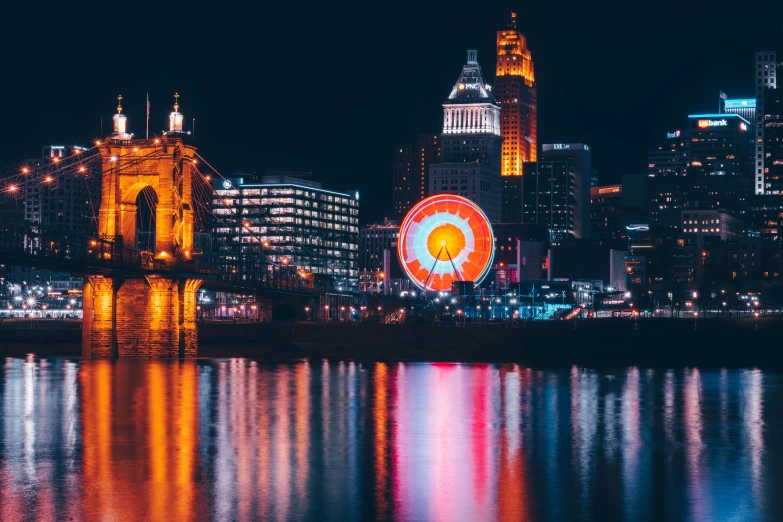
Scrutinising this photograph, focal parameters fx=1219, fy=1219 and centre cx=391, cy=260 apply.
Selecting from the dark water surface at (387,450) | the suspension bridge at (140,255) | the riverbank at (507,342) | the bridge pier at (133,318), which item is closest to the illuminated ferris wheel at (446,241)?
the riverbank at (507,342)

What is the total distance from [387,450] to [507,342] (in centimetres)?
5373

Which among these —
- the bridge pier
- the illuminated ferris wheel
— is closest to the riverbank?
the bridge pier

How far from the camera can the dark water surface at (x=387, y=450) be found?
24.4 metres

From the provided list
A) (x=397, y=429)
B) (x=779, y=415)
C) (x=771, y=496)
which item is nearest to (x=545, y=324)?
(x=779, y=415)

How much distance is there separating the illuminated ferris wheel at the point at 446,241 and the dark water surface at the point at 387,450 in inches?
2110

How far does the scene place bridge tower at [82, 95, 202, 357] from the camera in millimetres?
75812

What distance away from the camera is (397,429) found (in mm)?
37000

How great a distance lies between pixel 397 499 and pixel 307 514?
2.29 meters

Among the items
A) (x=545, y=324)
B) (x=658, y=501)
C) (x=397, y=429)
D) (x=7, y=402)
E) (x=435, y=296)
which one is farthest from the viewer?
(x=435, y=296)

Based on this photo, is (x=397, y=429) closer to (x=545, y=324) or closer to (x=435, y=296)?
(x=545, y=324)

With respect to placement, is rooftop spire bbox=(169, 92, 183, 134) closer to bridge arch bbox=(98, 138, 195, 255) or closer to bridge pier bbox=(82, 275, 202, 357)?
bridge arch bbox=(98, 138, 195, 255)

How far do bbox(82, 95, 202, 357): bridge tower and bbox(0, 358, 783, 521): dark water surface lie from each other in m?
18.9

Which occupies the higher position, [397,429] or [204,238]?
[204,238]

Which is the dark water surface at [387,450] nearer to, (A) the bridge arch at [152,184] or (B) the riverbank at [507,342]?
(A) the bridge arch at [152,184]
